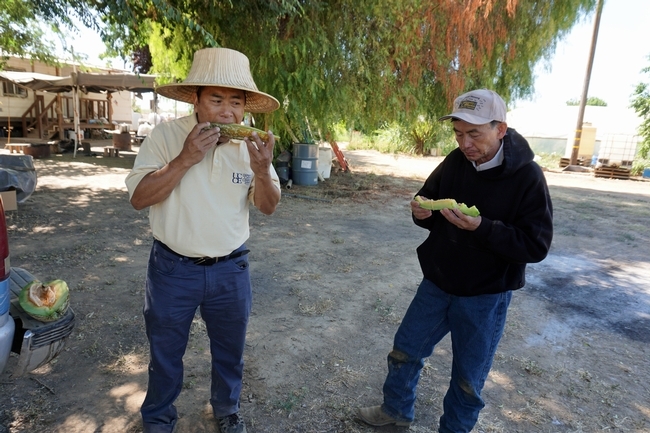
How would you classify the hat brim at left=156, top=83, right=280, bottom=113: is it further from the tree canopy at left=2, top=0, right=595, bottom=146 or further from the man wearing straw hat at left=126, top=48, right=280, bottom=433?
the tree canopy at left=2, top=0, right=595, bottom=146

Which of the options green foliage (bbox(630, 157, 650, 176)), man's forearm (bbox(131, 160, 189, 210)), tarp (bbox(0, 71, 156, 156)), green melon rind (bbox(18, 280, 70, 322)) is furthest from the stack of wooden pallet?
green melon rind (bbox(18, 280, 70, 322))

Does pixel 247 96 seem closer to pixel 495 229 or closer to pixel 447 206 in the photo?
pixel 447 206

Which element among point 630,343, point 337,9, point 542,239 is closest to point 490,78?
point 337,9

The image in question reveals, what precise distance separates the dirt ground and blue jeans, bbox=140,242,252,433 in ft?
1.35

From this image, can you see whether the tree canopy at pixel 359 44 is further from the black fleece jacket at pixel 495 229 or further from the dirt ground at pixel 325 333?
the black fleece jacket at pixel 495 229

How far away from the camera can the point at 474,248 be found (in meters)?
2.24

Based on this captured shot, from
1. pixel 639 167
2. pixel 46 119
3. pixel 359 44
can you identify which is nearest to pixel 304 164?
pixel 359 44

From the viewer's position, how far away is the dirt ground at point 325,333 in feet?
9.12

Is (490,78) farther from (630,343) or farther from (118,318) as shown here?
(118,318)

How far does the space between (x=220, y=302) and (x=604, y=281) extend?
5404 mm

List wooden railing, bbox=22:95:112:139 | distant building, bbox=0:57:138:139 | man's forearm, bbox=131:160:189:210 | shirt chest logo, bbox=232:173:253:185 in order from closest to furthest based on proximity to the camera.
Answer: man's forearm, bbox=131:160:189:210
shirt chest logo, bbox=232:173:253:185
distant building, bbox=0:57:138:139
wooden railing, bbox=22:95:112:139

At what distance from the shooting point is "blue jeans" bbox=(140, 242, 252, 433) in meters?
2.14

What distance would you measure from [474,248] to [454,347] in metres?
0.59

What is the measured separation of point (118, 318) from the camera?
3797 millimetres
